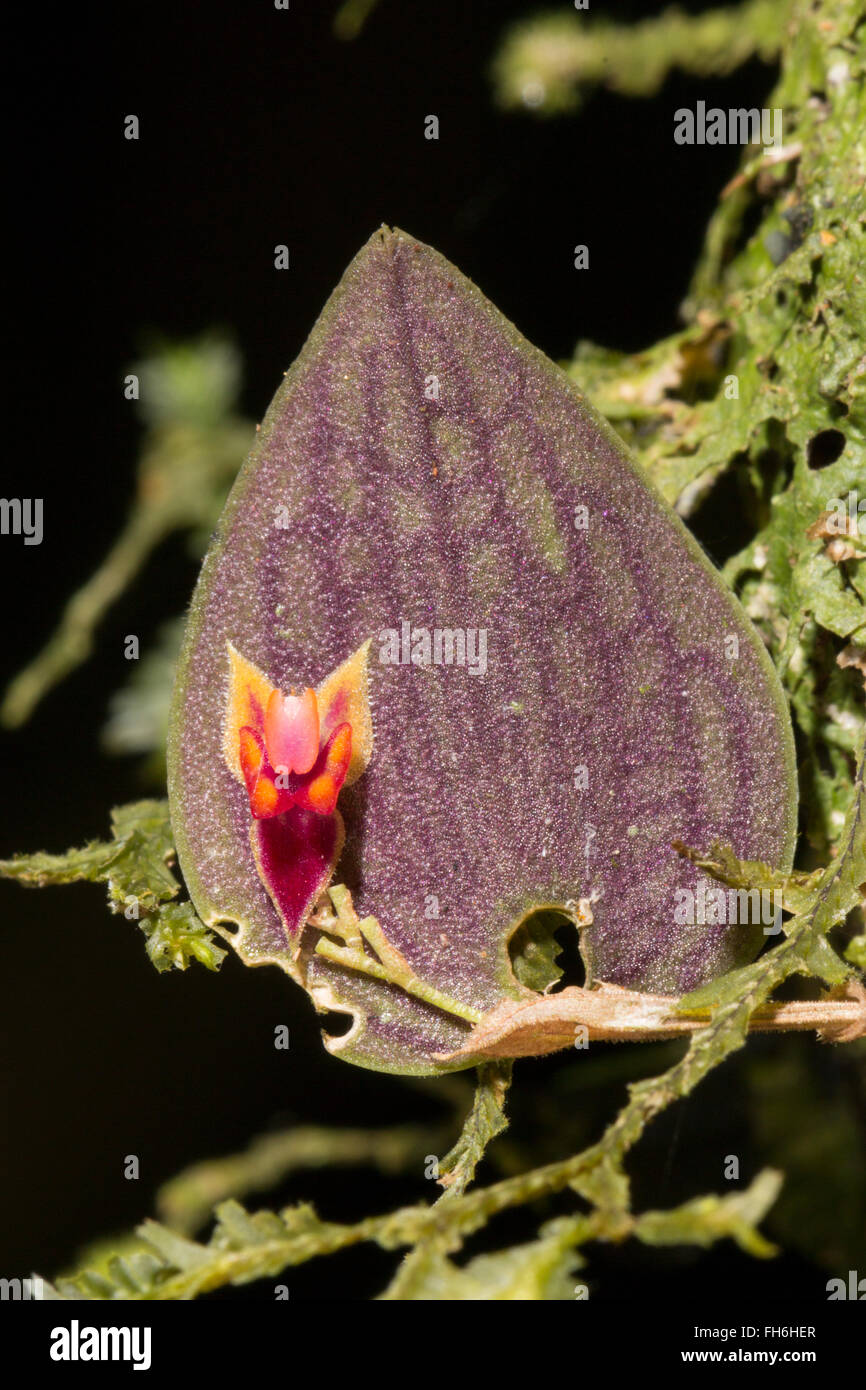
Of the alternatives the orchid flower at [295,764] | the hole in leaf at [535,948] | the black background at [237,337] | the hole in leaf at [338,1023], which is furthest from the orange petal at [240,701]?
the black background at [237,337]

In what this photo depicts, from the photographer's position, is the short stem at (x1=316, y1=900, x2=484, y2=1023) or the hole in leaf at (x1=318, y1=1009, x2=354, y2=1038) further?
the hole in leaf at (x1=318, y1=1009, x2=354, y2=1038)

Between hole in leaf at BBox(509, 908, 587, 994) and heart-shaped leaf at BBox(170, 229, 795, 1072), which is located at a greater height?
heart-shaped leaf at BBox(170, 229, 795, 1072)

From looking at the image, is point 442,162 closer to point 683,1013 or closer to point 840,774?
point 840,774

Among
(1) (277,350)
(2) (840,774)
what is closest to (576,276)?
(1) (277,350)

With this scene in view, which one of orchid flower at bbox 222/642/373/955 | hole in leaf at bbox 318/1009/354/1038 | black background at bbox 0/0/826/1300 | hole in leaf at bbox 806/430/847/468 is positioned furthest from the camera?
black background at bbox 0/0/826/1300

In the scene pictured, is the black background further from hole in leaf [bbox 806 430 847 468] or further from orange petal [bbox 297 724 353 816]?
orange petal [bbox 297 724 353 816]

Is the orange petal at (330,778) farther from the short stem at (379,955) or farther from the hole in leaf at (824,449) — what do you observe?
the hole in leaf at (824,449)

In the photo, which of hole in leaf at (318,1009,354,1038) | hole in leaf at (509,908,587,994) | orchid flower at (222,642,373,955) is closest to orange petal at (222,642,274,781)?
orchid flower at (222,642,373,955)
